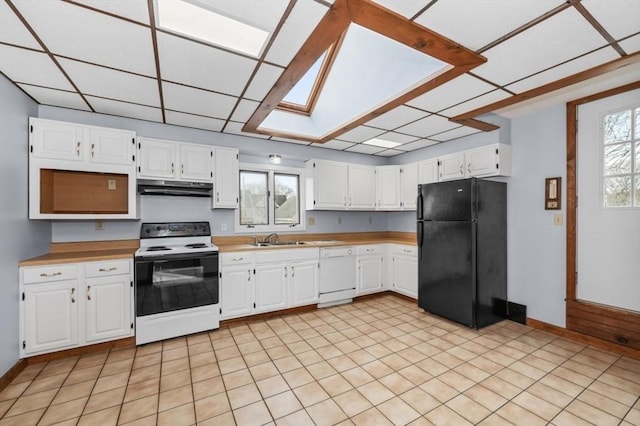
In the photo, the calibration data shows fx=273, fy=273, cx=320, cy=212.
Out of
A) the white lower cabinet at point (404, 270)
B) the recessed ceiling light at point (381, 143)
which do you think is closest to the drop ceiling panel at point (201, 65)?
the recessed ceiling light at point (381, 143)

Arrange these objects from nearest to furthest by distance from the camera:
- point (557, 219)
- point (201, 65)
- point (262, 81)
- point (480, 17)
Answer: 1. point (480, 17)
2. point (201, 65)
3. point (262, 81)
4. point (557, 219)

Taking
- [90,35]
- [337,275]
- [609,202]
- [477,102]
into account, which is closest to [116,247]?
[90,35]

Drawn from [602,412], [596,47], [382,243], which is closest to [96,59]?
[596,47]

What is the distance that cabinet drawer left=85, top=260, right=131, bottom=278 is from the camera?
8.77 ft

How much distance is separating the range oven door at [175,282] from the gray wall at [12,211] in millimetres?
887

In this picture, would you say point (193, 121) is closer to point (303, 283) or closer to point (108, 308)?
point (108, 308)

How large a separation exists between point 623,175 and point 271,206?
13.4 feet

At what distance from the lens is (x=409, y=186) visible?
459 cm

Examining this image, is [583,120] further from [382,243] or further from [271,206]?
[271,206]

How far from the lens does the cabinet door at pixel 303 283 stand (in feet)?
12.4

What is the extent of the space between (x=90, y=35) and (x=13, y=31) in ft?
1.49

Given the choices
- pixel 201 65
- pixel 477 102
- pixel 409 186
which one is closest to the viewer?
pixel 201 65

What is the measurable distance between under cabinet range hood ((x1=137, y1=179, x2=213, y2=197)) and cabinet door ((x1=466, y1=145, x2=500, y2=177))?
3519 millimetres

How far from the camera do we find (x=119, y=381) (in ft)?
7.39
